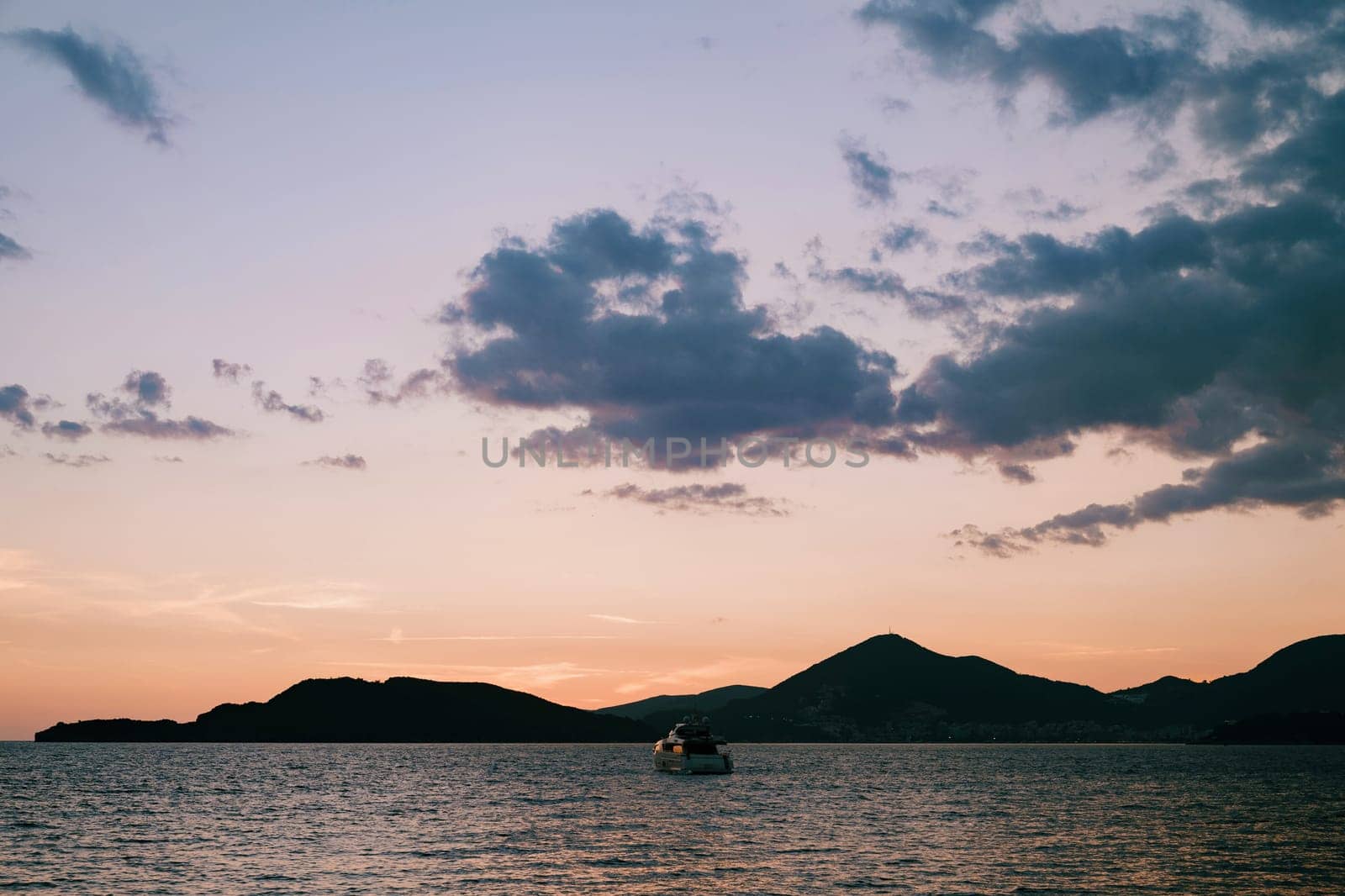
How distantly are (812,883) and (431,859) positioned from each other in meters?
27.1

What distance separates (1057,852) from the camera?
80.6m

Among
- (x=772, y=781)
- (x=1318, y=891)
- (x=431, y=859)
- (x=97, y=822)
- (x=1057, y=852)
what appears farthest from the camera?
(x=772, y=781)

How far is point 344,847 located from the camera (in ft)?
272

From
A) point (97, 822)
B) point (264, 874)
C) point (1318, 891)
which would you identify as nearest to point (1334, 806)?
point (1318, 891)

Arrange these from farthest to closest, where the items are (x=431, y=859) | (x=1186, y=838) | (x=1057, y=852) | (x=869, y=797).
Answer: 1. (x=869, y=797)
2. (x=1186, y=838)
3. (x=1057, y=852)
4. (x=431, y=859)

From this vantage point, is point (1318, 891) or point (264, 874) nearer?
point (1318, 891)

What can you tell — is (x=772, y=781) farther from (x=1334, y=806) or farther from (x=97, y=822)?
(x=97, y=822)

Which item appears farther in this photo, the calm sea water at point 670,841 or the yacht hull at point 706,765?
the yacht hull at point 706,765

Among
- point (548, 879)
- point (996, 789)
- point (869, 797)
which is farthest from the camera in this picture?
point (996, 789)

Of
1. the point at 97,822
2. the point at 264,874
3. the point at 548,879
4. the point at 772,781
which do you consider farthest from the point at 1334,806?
the point at 97,822

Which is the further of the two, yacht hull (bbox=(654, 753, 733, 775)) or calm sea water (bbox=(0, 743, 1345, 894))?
yacht hull (bbox=(654, 753, 733, 775))

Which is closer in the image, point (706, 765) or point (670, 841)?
point (670, 841)

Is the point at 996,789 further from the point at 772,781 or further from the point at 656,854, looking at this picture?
the point at 656,854

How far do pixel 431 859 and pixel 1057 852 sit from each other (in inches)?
1783
